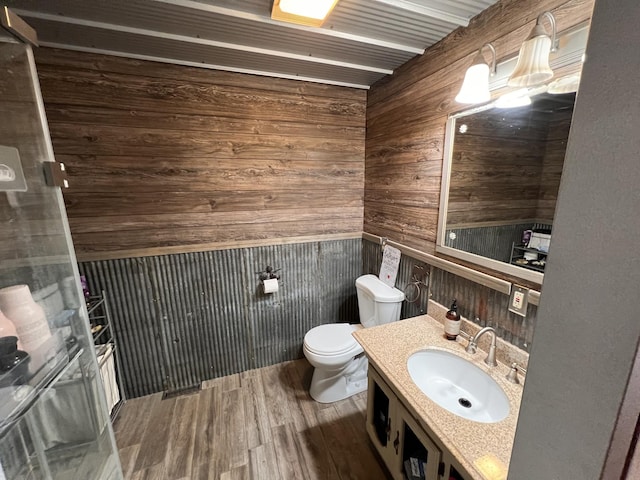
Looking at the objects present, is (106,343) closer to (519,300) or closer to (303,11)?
(303,11)

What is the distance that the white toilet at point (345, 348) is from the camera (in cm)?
178

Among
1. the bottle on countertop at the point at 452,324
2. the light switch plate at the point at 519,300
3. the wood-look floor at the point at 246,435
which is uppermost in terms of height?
the light switch plate at the point at 519,300

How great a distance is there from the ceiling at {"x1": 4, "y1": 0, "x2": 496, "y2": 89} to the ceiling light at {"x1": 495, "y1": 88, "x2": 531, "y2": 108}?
1.38 ft

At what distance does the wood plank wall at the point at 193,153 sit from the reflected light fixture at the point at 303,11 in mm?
694

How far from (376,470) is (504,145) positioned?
1864 millimetres

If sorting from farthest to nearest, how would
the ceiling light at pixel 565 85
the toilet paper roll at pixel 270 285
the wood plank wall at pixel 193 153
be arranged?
the toilet paper roll at pixel 270 285 → the wood plank wall at pixel 193 153 → the ceiling light at pixel 565 85

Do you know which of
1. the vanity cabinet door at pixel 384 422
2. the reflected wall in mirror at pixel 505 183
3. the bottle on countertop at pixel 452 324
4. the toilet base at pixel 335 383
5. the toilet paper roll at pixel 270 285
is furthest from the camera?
the toilet paper roll at pixel 270 285

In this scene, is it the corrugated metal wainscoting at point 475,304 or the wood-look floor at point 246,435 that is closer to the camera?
the corrugated metal wainscoting at point 475,304

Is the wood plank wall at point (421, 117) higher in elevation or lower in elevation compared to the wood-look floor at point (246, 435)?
higher

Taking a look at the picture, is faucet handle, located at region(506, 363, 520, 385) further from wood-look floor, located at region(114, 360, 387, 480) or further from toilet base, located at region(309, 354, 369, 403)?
toilet base, located at region(309, 354, 369, 403)

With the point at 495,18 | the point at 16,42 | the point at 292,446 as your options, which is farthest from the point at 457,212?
the point at 16,42

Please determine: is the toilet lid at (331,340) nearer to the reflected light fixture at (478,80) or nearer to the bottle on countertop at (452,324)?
the bottle on countertop at (452,324)

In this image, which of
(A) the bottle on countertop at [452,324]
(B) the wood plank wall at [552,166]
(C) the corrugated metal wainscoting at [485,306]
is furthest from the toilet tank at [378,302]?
(B) the wood plank wall at [552,166]

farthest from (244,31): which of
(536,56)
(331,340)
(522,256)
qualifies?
(331,340)
